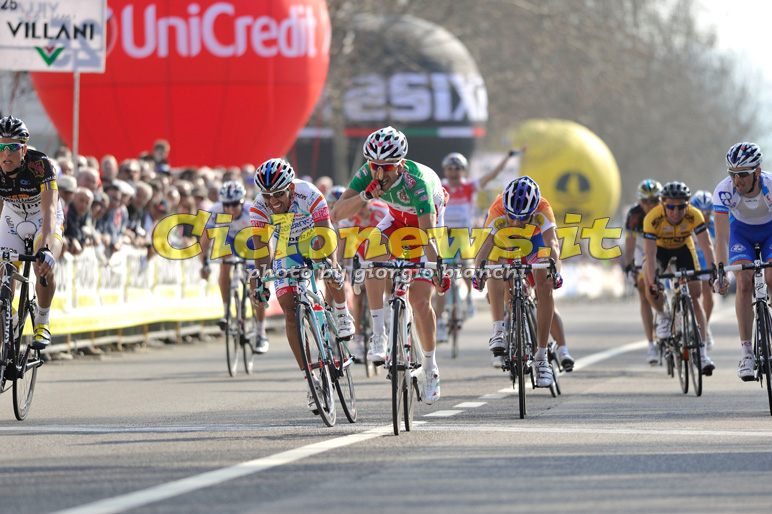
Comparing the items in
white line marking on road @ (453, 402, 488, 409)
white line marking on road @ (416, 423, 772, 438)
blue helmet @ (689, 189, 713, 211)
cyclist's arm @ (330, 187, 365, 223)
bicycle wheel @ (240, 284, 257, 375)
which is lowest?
white line marking on road @ (416, 423, 772, 438)

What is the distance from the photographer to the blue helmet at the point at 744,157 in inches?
505

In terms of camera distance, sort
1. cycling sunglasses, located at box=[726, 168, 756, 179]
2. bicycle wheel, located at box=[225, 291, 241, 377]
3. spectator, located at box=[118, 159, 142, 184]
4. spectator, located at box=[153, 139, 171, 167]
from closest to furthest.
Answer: cycling sunglasses, located at box=[726, 168, 756, 179] → bicycle wheel, located at box=[225, 291, 241, 377] → spectator, located at box=[118, 159, 142, 184] → spectator, located at box=[153, 139, 171, 167]

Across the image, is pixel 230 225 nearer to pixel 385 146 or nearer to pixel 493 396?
pixel 493 396

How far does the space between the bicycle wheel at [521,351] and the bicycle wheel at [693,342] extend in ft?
7.75

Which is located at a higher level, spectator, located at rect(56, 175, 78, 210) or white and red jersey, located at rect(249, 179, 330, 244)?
spectator, located at rect(56, 175, 78, 210)

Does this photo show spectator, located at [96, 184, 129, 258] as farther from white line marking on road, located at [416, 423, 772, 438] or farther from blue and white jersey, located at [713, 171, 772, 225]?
white line marking on road, located at [416, 423, 772, 438]

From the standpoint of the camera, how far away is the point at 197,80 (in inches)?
1097

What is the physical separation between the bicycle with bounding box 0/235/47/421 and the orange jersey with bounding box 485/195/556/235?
3834 millimetres

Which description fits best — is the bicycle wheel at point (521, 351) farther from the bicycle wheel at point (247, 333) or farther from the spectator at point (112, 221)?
the spectator at point (112, 221)

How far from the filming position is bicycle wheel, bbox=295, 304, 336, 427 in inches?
433

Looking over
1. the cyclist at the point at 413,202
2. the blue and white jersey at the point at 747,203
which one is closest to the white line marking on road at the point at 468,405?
the cyclist at the point at 413,202

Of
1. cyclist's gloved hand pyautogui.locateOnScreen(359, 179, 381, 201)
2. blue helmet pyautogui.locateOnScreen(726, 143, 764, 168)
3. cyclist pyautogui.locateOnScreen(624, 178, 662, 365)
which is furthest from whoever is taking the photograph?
cyclist pyautogui.locateOnScreen(624, 178, 662, 365)

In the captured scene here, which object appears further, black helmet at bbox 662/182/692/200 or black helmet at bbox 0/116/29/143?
black helmet at bbox 662/182/692/200

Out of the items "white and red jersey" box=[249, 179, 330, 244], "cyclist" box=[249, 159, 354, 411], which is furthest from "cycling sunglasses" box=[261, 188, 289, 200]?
"white and red jersey" box=[249, 179, 330, 244]
